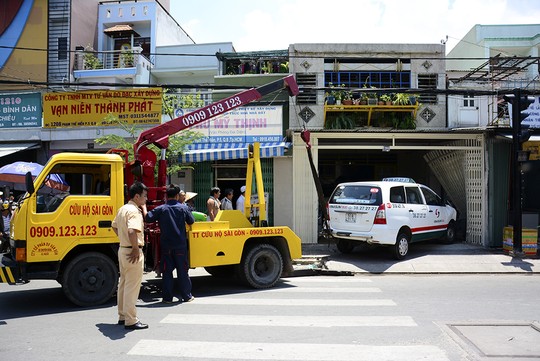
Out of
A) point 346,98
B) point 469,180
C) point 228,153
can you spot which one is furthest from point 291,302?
point 469,180

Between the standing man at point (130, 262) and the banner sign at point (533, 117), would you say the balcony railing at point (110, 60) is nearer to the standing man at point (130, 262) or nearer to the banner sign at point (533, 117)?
the banner sign at point (533, 117)

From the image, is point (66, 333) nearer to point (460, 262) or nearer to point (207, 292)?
point (207, 292)

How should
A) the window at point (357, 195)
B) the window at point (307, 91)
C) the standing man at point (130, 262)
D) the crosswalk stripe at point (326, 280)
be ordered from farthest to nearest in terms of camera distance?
the window at point (307, 91) < the window at point (357, 195) < the crosswalk stripe at point (326, 280) < the standing man at point (130, 262)

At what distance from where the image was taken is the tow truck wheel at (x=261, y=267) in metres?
8.37

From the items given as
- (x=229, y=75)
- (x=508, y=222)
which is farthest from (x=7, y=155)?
(x=508, y=222)

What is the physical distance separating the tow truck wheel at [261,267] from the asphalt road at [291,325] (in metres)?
0.22

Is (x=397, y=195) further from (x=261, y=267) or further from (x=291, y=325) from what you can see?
(x=291, y=325)

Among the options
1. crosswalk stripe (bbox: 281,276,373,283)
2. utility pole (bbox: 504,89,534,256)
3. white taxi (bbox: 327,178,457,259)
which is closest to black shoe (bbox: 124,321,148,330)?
crosswalk stripe (bbox: 281,276,373,283)

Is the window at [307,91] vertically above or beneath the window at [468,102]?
above

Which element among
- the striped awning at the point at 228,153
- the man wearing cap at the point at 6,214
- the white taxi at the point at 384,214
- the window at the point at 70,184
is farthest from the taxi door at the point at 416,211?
the man wearing cap at the point at 6,214

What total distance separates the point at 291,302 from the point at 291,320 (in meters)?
1.10

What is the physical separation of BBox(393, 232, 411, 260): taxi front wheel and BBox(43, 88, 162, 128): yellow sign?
8863 millimetres

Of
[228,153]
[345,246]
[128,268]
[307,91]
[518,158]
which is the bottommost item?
[345,246]

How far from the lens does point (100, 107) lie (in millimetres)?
16203
